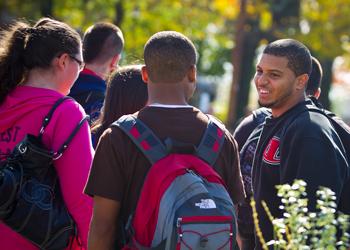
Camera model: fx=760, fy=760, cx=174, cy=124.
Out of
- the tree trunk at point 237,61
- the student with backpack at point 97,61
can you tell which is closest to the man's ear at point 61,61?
the student with backpack at point 97,61

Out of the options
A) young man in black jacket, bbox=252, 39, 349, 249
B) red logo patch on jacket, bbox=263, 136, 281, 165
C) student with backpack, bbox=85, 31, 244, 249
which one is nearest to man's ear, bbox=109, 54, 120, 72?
young man in black jacket, bbox=252, 39, 349, 249

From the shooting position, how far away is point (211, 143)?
135 inches

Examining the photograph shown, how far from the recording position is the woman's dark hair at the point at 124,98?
454cm

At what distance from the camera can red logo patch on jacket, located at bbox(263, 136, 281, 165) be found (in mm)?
4305

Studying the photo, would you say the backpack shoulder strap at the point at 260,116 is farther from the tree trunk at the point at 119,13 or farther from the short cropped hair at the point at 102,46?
the tree trunk at the point at 119,13

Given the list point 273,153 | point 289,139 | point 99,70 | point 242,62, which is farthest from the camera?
point 242,62

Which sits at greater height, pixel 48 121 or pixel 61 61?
pixel 61 61

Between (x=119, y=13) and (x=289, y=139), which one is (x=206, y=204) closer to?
(x=289, y=139)

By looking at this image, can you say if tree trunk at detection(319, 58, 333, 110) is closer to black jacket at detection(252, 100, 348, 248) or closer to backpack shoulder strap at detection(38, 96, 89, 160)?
black jacket at detection(252, 100, 348, 248)

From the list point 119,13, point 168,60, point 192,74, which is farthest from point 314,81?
point 119,13

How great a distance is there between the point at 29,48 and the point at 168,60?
37.0 inches

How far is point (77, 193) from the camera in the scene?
3680mm

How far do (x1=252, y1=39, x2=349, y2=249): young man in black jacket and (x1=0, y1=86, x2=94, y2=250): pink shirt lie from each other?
1.11 meters

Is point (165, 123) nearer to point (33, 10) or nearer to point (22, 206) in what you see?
point (22, 206)
